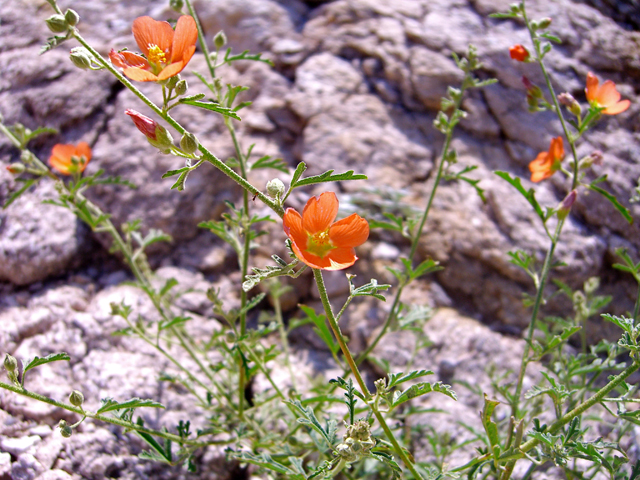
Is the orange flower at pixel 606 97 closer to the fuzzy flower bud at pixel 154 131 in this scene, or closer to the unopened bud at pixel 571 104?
the unopened bud at pixel 571 104

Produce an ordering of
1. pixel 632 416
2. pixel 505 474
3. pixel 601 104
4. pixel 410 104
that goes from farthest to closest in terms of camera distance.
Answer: pixel 410 104
pixel 601 104
pixel 505 474
pixel 632 416

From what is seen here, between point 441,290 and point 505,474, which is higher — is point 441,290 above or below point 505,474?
below

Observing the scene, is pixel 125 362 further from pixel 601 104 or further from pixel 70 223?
pixel 601 104

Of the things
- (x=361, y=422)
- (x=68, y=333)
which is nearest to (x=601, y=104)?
(x=361, y=422)

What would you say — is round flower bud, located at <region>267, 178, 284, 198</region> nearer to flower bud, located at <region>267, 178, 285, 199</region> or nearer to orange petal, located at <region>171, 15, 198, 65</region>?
flower bud, located at <region>267, 178, 285, 199</region>

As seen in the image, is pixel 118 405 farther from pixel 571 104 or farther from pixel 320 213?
pixel 571 104

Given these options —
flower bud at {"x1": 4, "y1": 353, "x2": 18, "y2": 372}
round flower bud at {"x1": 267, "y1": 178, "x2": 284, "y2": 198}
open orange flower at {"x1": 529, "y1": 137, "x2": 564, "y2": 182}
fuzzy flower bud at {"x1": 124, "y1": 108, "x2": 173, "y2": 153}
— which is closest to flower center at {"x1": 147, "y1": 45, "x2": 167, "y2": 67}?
fuzzy flower bud at {"x1": 124, "y1": 108, "x2": 173, "y2": 153}

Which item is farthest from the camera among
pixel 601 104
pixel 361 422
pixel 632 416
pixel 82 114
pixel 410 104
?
pixel 410 104

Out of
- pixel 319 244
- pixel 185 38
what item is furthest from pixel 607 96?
pixel 185 38
